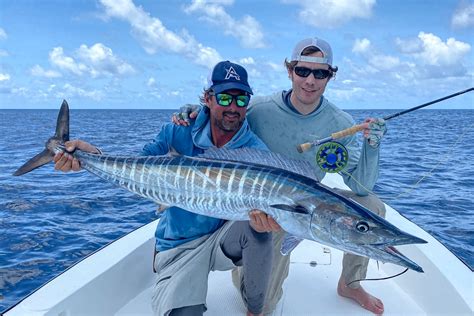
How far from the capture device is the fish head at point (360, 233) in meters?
2.13

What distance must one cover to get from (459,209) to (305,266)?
479 cm

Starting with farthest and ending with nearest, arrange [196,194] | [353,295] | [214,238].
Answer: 1. [353,295]
2. [214,238]
3. [196,194]

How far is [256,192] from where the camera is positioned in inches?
98.0

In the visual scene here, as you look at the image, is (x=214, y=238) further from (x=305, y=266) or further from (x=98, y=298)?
(x=305, y=266)

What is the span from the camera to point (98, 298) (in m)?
3.05

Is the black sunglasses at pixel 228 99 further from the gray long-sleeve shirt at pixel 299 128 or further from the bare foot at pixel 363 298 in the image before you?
the bare foot at pixel 363 298

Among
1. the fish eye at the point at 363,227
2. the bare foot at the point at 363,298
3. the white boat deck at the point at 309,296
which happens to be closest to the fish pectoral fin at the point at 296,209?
the fish eye at the point at 363,227

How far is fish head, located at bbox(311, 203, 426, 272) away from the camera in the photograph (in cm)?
213

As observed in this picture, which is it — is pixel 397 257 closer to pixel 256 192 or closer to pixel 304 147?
pixel 256 192

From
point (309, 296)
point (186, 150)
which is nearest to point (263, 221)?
point (186, 150)

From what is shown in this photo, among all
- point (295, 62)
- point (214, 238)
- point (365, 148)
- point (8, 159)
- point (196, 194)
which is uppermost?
point (295, 62)

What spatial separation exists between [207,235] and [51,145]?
1.24m

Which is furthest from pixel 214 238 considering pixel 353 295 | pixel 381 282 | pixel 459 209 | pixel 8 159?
pixel 8 159

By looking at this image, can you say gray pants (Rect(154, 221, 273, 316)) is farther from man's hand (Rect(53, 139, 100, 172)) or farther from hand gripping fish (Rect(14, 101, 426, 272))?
man's hand (Rect(53, 139, 100, 172))
